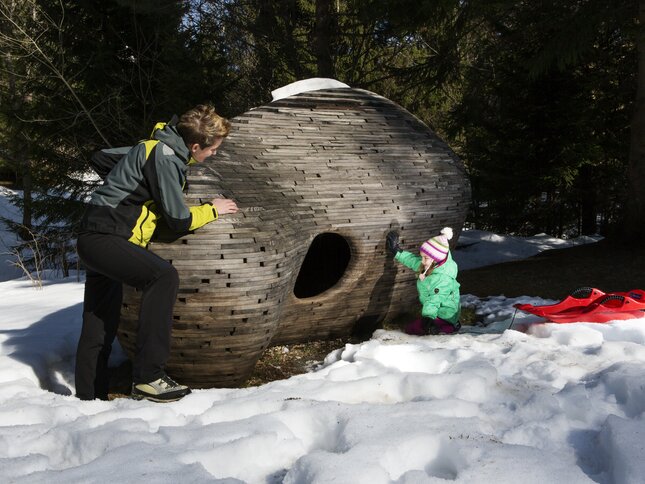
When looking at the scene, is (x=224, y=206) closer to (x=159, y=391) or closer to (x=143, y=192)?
(x=143, y=192)

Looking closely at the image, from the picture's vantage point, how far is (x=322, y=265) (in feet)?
20.2

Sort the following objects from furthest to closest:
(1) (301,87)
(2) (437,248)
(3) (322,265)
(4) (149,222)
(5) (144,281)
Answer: (3) (322,265) → (1) (301,87) → (2) (437,248) → (4) (149,222) → (5) (144,281)

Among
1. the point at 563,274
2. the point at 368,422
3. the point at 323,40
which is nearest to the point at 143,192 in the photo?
the point at 368,422

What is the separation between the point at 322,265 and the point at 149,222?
9.57 feet

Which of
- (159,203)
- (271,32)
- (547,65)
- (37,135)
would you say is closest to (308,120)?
(159,203)

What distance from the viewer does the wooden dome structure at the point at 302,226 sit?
Answer: 3.73 metres

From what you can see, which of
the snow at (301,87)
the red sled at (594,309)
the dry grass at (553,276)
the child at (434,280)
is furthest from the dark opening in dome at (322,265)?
the red sled at (594,309)

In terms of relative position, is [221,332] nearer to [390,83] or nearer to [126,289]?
[126,289]

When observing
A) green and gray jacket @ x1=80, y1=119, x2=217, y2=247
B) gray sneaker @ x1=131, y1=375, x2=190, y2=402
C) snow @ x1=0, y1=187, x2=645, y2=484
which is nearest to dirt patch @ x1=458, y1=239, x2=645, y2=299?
snow @ x1=0, y1=187, x2=645, y2=484

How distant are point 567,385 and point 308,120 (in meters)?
2.91

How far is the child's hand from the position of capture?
3.62 meters

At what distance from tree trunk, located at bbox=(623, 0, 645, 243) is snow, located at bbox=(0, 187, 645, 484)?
5541 millimetres

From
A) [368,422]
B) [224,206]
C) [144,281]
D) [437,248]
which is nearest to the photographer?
[368,422]

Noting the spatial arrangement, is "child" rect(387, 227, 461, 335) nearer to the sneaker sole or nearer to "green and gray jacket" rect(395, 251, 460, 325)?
"green and gray jacket" rect(395, 251, 460, 325)
